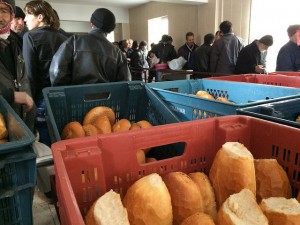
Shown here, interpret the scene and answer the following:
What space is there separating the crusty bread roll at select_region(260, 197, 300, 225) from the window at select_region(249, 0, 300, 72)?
4481 mm

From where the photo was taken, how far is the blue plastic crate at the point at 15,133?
467 mm

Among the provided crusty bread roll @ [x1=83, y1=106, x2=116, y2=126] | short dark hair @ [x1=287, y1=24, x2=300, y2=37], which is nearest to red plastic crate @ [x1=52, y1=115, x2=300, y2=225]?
crusty bread roll @ [x1=83, y1=106, x2=116, y2=126]

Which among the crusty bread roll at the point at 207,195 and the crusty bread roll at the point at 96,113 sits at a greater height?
the crusty bread roll at the point at 96,113

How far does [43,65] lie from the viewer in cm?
163

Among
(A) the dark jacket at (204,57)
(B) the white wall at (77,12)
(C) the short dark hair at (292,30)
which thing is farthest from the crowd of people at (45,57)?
(B) the white wall at (77,12)

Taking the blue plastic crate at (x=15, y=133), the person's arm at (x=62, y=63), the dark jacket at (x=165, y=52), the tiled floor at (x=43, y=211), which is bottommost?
the tiled floor at (x=43, y=211)

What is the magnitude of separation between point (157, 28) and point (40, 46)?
23.3 ft

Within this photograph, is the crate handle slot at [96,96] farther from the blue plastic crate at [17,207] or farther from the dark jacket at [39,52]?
the blue plastic crate at [17,207]

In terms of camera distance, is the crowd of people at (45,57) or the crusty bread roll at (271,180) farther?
the crowd of people at (45,57)

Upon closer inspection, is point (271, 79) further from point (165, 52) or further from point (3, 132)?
point (165, 52)

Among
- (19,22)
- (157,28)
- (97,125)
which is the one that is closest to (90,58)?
(97,125)

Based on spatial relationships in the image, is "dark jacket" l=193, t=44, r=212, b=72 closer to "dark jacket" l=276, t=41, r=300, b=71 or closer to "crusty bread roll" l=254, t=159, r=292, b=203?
"dark jacket" l=276, t=41, r=300, b=71

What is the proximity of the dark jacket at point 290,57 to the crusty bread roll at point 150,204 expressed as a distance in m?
2.74

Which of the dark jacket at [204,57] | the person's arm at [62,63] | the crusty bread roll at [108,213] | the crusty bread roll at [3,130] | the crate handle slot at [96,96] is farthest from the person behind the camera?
the dark jacket at [204,57]
